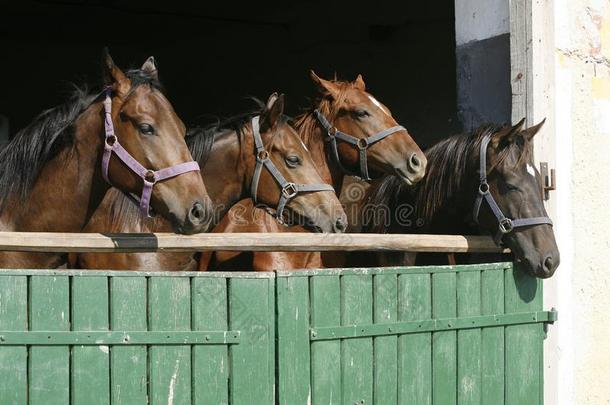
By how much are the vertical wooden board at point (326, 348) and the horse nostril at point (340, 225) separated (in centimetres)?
77

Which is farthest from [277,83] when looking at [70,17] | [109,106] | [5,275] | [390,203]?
[5,275]

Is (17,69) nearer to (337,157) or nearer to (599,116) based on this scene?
(337,157)

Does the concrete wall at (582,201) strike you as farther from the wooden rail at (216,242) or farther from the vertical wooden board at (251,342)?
the vertical wooden board at (251,342)

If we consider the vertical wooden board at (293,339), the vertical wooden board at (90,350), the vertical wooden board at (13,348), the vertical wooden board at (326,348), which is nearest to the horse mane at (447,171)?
the vertical wooden board at (326,348)

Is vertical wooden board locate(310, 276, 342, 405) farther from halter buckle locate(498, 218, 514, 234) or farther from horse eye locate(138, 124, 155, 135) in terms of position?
halter buckle locate(498, 218, 514, 234)

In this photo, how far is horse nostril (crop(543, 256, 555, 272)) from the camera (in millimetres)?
4266

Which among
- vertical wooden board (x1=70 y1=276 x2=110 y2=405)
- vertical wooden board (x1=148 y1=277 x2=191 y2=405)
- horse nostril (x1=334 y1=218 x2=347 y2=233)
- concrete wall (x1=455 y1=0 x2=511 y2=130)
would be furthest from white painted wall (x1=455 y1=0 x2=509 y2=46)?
→ vertical wooden board (x1=70 y1=276 x2=110 y2=405)

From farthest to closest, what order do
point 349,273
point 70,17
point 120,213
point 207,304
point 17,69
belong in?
point 17,69 < point 70,17 < point 120,213 < point 349,273 < point 207,304

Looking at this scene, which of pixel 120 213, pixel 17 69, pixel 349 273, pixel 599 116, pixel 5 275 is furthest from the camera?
pixel 17 69

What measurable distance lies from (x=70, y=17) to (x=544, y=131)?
20.8 ft

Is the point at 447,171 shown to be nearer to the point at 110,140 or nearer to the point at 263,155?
the point at 263,155

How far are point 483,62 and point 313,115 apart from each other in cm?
96

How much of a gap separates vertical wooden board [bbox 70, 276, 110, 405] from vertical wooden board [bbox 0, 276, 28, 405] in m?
0.17

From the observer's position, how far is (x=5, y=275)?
3.20 meters
